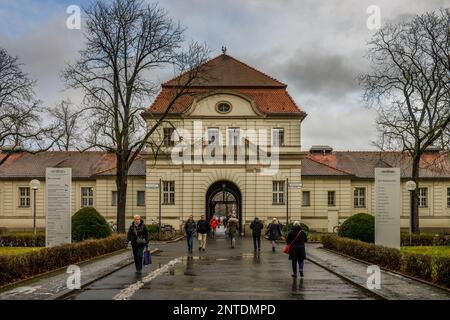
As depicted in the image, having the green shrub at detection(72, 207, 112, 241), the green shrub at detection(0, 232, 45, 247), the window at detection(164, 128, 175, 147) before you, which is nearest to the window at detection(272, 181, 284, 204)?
the window at detection(164, 128, 175, 147)

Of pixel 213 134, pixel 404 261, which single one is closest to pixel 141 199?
pixel 213 134

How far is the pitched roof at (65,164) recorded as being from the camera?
59.4 metres

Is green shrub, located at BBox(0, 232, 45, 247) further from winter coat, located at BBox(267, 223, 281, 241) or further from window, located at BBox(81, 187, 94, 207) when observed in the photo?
window, located at BBox(81, 187, 94, 207)

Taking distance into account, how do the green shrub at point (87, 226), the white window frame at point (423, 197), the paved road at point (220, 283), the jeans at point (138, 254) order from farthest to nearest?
the white window frame at point (423, 197) < the green shrub at point (87, 226) < the jeans at point (138, 254) < the paved road at point (220, 283)

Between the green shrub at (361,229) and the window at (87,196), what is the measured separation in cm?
2888

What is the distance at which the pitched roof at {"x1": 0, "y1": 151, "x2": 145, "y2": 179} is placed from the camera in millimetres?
59375

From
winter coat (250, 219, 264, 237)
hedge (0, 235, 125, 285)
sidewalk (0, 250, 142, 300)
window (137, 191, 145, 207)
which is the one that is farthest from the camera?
window (137, 191, 145, 207)

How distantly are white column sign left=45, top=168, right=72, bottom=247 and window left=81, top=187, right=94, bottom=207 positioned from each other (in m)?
32.3

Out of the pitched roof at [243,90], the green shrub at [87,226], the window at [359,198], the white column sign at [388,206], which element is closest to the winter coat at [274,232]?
the green shrub at [87,226]

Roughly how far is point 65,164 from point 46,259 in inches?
1621

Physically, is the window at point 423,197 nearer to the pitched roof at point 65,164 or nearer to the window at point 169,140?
the window at point 169,140

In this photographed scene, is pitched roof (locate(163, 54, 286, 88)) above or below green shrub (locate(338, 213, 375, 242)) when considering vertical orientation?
above

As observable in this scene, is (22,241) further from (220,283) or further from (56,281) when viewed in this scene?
(220,283)

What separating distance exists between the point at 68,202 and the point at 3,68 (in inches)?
692
